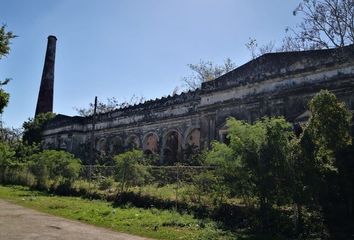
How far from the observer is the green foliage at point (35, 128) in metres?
33.4

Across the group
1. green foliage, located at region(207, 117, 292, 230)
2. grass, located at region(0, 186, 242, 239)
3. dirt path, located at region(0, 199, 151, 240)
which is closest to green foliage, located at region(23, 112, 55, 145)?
grass, located at region(0, 186, 242, 239)

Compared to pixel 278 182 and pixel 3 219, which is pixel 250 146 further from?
pixel 3 219

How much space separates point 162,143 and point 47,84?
1962 cm

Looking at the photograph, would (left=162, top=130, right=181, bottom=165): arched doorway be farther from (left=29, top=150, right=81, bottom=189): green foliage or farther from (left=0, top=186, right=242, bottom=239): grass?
(left=0, top=186, right=242, bottom=239): grass

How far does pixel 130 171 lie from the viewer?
46.0 ft

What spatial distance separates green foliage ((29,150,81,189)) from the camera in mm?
18078

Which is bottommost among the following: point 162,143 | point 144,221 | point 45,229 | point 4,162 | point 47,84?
point 45,229

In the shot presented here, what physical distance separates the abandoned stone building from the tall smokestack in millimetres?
11515

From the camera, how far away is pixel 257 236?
26.9 feet

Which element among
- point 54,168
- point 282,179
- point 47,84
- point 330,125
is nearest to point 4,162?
point 54,168

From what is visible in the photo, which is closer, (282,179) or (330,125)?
(330,125)

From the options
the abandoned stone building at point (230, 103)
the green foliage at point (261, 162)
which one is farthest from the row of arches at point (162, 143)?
the green foliage at point (261, 162)

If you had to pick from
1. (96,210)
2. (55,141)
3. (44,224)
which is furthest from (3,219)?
(55,141)

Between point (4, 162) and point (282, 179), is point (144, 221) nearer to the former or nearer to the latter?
point (282, 179)
